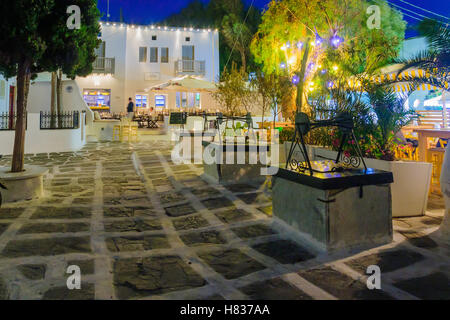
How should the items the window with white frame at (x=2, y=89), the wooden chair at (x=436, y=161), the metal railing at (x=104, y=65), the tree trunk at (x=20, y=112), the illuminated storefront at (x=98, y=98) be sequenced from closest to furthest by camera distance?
the tree trunk at (x=20, y=112), the wooden chair at (x=436, y=161), the window with white frame at (x=2, y=89), the metal railing at (x=104, y=65), the illuminated storefront at (x=98, y=98)

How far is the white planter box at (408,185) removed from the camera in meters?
4.48

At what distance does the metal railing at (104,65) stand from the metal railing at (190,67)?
14.9ft

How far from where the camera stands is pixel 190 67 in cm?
2503

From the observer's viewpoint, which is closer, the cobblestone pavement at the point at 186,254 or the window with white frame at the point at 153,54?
the cobblestone pavement at the point at 186,254

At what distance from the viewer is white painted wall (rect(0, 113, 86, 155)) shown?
35.4ft

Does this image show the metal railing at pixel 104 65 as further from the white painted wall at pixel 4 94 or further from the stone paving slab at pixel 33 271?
the stone paving slab at pixel 33 271

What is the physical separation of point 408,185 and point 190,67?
73.4 ft

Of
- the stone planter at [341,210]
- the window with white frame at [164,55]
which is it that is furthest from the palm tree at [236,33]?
the stone planter at [341,210]

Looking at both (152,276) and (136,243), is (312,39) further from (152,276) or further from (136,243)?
(152,276)

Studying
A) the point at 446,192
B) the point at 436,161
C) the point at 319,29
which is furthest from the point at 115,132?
the point at 446,192

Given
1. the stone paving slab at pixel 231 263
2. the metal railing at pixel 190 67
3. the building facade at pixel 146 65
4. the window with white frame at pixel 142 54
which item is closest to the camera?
the stone paving slab at pixel 231 263

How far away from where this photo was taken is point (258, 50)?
14.8 metres
